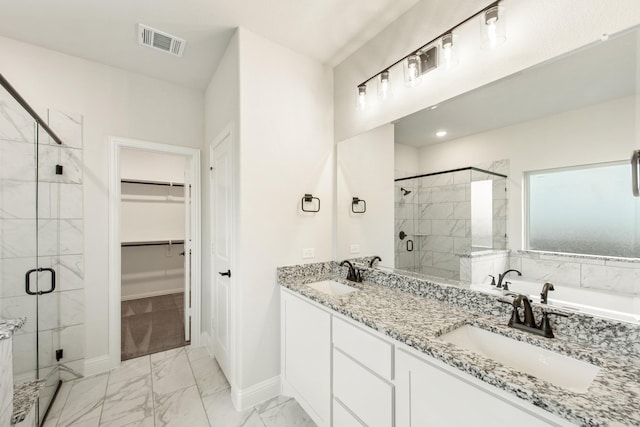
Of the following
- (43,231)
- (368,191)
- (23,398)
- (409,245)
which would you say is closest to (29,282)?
(43,231)

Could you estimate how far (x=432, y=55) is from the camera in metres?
1.60

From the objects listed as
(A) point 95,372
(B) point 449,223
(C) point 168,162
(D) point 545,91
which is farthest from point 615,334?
(C) point 168,162

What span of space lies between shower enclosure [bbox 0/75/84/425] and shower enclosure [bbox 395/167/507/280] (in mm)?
2380

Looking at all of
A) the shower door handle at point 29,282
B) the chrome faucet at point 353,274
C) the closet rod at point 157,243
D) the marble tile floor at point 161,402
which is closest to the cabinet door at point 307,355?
the marble tile floor at point 161,402

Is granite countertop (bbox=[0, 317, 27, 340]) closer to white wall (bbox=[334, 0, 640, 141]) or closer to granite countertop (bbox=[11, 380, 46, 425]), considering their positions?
granite countertop (bbox=[11, 380, 46, 425])

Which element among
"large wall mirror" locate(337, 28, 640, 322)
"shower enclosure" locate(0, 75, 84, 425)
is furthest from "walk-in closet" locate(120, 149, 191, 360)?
"large wall mirror" locate(337, 28, 640, 322)

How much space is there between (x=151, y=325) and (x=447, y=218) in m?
3.74

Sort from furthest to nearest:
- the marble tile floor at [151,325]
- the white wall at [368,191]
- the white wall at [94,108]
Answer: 1. the marble tile floor at [151,325]
2. the white wall at [94,108]
3. the white wall at [368,191]

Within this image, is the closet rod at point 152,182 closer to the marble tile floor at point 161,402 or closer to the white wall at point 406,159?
the marble tile floor at point 161,402

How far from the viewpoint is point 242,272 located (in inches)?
75.7

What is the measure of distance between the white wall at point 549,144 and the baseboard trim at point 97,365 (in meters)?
3.29

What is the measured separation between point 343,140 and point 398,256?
1.11m

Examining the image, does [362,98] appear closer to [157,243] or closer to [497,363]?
[497,363]

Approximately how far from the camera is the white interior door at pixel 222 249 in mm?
2193
